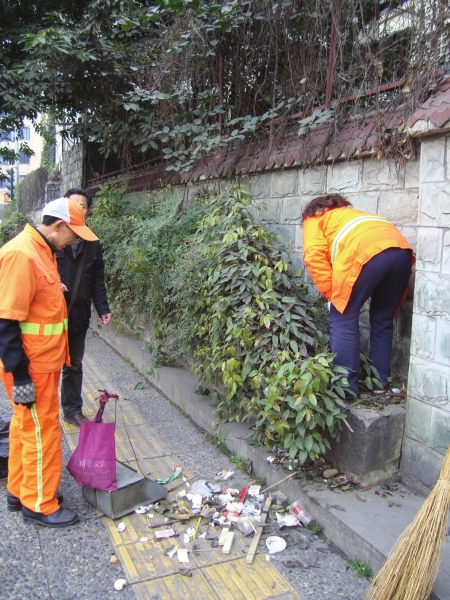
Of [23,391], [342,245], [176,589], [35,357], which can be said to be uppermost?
[342,245]

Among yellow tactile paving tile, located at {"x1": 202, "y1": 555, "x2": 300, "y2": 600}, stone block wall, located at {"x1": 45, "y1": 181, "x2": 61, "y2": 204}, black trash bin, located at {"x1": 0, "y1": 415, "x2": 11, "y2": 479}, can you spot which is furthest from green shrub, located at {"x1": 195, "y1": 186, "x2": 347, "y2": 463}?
stone block wall, located at {"x1": 45, "y1": 181, "x2": 61, "y2": 204}

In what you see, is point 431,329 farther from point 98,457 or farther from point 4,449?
point 4,449

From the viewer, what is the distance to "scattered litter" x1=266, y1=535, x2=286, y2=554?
2.88m

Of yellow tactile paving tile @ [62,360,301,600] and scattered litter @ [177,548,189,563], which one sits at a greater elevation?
scattered litter @ [177,548,189,563]

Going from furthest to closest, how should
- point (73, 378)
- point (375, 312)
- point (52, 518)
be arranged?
point (73, 378), point (375, 312), point (52, 518)

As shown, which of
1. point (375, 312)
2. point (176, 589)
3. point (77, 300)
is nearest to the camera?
point (176, 589)

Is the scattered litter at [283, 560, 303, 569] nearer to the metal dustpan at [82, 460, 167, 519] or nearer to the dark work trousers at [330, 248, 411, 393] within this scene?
the metal dustpan at [82, 460, 167, 519]

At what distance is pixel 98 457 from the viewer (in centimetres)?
314

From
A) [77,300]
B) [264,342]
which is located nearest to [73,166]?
[77,300]

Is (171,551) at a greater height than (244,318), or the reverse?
(244,318)

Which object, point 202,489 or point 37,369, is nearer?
point 37,369

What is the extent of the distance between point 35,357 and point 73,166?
10.7 metres

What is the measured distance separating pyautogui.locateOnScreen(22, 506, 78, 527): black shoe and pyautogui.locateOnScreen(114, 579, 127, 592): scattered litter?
2.02 ft

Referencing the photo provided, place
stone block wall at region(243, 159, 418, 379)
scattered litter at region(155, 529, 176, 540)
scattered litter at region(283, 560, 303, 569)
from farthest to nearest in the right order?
stone block wall at region(243, 159, 418, 379) < scattered litter at region(155, 529, 176, 540) < scattered litter at region(283, 560, 303, 569)
